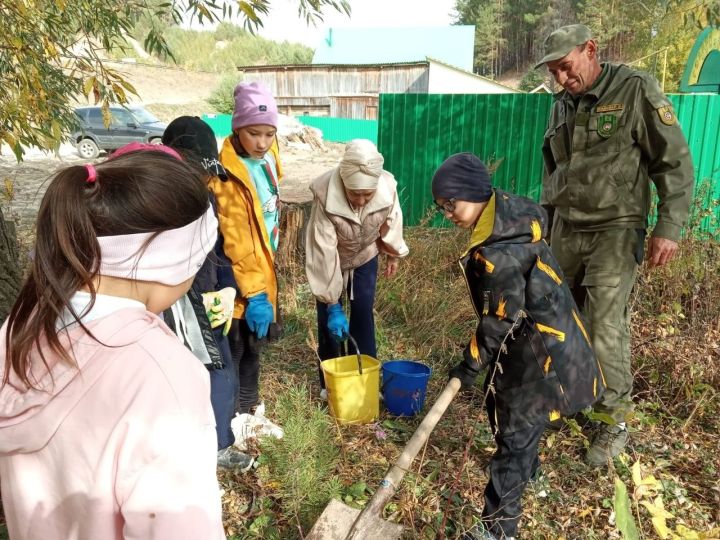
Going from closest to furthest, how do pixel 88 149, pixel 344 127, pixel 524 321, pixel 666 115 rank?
pixel 524 321 → pixel 666 115 → pixel 88 149 → pixel 344 127

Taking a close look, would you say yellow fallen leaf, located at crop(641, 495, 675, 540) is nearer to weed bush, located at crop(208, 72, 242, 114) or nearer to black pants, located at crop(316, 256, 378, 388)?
black pants, located at crop(316, 256, 378, 388)

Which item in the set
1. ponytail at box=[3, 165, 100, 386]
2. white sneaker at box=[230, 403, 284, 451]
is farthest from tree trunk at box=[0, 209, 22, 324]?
ponytail at box=[3, 165, 100, 386]

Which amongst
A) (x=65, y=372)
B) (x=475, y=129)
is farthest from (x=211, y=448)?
(x=475, y=129)

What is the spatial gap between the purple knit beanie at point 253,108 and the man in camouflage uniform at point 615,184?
4.40 ft

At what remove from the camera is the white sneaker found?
2.74 metres

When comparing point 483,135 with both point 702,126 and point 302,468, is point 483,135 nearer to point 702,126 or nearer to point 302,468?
point 702,126

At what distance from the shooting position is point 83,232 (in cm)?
92

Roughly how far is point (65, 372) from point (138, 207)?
0.30 metres

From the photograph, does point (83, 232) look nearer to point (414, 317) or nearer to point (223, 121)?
point (414, 317)

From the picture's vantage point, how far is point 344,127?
81.7 ft

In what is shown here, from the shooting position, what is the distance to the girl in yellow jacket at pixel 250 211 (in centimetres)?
255

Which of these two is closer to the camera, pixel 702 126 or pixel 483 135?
pixel 702 126

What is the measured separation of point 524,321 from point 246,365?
5.27 ft

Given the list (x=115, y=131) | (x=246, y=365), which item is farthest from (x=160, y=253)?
(x=115, y=131)
